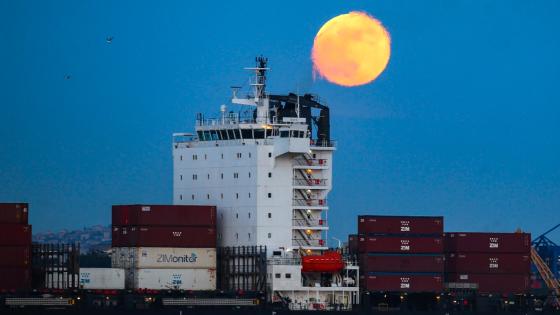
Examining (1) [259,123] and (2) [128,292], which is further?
(1) [259,123]

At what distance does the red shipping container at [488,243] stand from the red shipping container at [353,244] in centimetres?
518

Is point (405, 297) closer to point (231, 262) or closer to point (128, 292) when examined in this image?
point (231, 262)

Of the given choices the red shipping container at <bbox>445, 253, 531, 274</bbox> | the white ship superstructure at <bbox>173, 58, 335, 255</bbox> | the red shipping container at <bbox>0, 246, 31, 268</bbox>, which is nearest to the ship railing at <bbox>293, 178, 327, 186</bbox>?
the white ship superstructure at <bbox>173, 58, 335, 255</bbox>

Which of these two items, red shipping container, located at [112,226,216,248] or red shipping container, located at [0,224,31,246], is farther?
red shipping container, located at [112,226,216,248]

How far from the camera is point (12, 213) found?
7681 centimetres

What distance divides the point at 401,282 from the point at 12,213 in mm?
20252

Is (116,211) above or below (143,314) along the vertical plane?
above

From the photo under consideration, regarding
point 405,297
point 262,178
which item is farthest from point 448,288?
point 262,178

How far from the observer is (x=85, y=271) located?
265 ft

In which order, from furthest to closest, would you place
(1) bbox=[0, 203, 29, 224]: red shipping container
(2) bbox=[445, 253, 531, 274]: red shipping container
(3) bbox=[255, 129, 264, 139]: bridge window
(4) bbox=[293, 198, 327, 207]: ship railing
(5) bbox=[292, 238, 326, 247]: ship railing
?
(2) bbox=[445, 253, 531, 274]: red shipping container, (3) bbox=[255, 129, 264, 139]: bridge window, (4) bbox=[293, 198, 327, 207]: ship railing, (5) bbox=[292, 238, 326, 247]: ship railing, (1) bbox=[0, 203, 29, 224]: red shipping container

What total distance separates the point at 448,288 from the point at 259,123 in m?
13.4

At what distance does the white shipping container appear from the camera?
7994cm

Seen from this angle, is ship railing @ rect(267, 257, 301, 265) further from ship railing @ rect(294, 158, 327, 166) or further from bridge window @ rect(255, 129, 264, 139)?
bridge window @ rect(255, 129, 264, 139)

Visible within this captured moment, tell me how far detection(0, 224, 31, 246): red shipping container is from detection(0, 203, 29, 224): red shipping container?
0.30 metres
